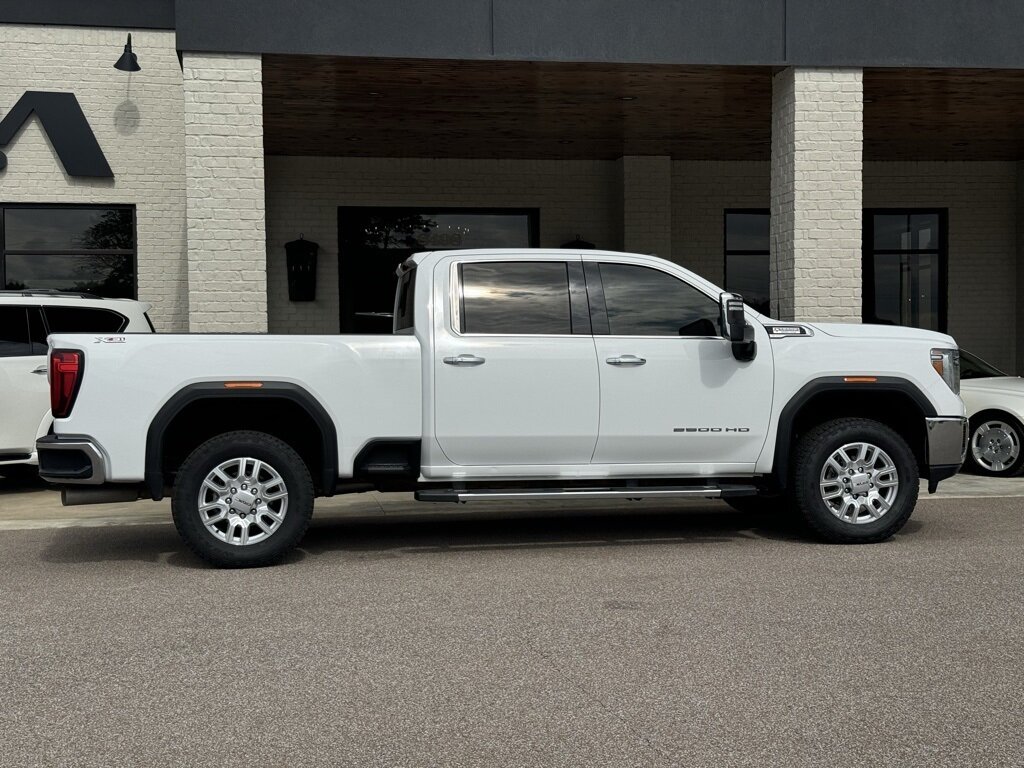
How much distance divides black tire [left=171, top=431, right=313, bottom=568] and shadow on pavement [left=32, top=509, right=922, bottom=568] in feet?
1.23

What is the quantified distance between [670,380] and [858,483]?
153 cm

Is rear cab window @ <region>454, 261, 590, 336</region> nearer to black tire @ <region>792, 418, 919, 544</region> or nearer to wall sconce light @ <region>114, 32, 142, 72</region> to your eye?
black tire @ <region>792, 418, 919, 544</region>

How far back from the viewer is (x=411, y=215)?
17.7m

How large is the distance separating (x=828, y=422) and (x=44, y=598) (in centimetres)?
528

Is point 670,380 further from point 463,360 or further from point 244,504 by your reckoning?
point 244,504

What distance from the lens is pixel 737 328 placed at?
26.3 feet

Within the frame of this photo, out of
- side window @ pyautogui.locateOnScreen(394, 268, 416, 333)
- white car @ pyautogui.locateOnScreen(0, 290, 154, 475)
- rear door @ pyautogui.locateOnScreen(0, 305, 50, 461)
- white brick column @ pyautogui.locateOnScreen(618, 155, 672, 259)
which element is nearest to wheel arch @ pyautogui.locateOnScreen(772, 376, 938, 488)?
side window @ pyautogui.locateOnScreen(394, 268, 416, 333)

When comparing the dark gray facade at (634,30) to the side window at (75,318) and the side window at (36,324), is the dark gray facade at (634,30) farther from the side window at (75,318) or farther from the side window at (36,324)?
the side window at (36,324)

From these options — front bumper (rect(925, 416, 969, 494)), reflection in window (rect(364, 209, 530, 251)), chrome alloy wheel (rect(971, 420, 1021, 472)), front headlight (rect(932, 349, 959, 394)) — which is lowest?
chrome alloy wheel (rect(971, 420, 1021, 472))

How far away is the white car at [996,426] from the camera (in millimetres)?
12133

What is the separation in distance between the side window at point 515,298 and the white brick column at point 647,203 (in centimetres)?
945

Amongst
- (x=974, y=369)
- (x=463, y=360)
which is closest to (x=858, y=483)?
(x=463, y=360)

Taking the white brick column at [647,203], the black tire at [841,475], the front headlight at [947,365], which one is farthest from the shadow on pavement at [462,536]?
the white brick column at [647,203]

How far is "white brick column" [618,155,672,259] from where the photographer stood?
1748cm
